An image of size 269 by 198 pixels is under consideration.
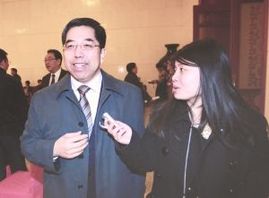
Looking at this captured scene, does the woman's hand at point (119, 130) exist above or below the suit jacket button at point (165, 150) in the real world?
above

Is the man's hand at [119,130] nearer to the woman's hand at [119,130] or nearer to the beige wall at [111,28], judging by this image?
the woman's hand at [119,130]

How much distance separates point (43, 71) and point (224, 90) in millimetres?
9091

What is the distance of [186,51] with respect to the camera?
1629 millimetres

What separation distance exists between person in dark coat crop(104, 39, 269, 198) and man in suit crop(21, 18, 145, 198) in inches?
5.9

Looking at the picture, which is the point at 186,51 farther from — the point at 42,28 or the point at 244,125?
the point at 42,28

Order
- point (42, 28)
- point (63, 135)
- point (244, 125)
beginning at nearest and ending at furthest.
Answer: point (244, 125) < point (63, 135) < point (42, 28)

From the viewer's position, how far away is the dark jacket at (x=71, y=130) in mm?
1747

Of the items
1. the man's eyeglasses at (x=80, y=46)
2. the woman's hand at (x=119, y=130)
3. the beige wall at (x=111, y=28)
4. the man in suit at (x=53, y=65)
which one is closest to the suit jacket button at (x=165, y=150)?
the woman's hand at (x=119, y=130)

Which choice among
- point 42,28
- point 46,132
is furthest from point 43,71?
Result: point 46,132

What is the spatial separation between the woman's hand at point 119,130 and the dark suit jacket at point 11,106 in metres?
2.51

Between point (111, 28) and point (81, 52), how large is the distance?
7841 millimetres

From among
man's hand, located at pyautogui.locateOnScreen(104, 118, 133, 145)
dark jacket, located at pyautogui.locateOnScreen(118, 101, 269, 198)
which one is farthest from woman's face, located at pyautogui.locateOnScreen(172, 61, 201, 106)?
man's hand, located at pyautogui.locateOnScreen(104, 118, 133, 145)

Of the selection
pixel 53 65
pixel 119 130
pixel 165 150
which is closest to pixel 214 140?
pixel 165 150

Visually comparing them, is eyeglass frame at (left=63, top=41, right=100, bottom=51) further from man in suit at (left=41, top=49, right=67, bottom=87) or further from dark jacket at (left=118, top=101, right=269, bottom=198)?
man in suit at (left=41, top=49, right=67, bottom=87)
